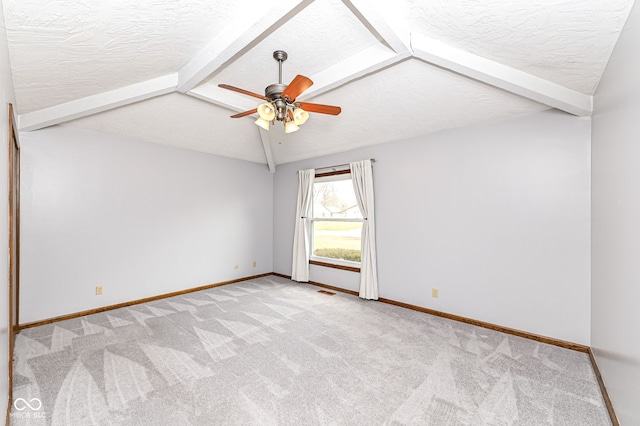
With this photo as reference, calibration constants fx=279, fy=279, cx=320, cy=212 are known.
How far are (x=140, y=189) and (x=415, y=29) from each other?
3969 mm

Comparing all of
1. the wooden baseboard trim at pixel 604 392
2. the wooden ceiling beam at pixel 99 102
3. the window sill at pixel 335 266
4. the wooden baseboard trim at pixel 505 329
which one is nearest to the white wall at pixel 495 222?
the wooden baseboard trim at pixel 505 329

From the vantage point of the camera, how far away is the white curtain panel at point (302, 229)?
5121 mm

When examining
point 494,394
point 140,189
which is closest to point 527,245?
point 494,394

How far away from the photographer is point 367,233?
4254 millimetres

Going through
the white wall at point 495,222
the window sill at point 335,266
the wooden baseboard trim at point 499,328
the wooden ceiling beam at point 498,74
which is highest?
the wooden ceiling beam at point 498,74

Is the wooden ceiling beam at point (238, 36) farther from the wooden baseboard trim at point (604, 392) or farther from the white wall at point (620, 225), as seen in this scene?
the wooden baseboard trim at point (604, 392)

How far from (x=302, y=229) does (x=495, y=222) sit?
3.07 metres

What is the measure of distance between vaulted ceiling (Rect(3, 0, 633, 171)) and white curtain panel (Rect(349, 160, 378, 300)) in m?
0.88

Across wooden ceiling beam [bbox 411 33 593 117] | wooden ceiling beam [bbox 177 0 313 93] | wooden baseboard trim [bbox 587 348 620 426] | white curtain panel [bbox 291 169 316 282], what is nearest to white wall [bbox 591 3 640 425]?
wooden baseboard trim [bbox 587 348 620 426]

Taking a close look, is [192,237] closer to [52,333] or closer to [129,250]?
[129,250]

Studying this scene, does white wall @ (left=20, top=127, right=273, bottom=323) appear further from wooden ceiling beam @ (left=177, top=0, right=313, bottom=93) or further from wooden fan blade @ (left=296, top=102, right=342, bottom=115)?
wooden fan blade @ (left=296, top=102, right=342, bottom=115)

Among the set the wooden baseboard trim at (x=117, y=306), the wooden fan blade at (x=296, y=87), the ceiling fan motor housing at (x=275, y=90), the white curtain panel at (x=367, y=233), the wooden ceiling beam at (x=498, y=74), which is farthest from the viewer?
the white curtain panel at (x=367, y=233)

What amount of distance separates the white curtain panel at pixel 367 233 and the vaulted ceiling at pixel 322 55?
34.5 inches

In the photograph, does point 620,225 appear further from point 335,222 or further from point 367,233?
point 335,222
